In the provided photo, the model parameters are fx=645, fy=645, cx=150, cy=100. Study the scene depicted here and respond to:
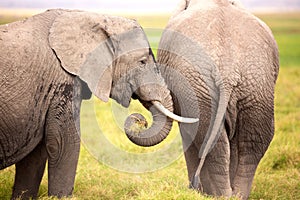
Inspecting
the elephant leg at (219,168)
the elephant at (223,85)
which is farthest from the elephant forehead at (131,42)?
the elephant leg at (219,168)

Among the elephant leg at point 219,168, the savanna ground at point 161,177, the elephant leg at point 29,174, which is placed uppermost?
the elephant leg at point 219,168

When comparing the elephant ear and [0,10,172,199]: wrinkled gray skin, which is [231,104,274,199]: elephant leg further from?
the elephant ear

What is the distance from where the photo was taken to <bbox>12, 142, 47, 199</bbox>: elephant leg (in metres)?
5.38

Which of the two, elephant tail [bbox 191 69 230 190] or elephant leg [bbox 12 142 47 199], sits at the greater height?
elephant tail [bbox 191 69 230 190]

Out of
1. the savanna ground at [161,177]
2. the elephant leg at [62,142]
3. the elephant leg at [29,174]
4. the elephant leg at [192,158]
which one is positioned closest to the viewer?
the elephant leg at [62,142]

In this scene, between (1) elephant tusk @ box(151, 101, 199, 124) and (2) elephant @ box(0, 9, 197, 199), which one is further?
(1) elephant tusk @ box(151, 101, 199, 124)

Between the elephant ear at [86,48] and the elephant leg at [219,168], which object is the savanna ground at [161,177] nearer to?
the elephant leg at [219,168]

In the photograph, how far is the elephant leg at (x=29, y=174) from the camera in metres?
5.38

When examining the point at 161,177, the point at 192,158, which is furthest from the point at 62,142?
the point at 161,177

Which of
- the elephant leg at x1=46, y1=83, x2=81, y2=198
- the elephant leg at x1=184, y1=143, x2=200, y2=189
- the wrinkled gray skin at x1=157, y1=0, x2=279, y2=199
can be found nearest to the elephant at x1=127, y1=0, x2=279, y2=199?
the wrinkled gray skin at x1=157, y1=0, x2=279, y2=199

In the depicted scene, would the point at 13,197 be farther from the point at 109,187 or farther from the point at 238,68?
the point at 238,68

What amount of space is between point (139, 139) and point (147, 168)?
6.95 feet

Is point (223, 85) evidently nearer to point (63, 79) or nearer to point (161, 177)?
point (63, 79)

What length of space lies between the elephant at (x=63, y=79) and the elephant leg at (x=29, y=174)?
0.32ft
